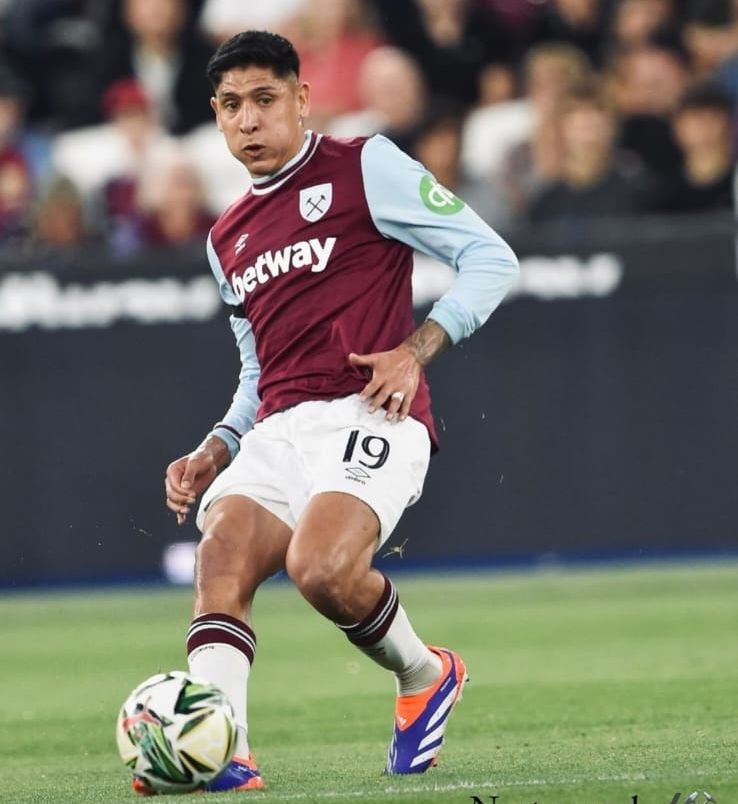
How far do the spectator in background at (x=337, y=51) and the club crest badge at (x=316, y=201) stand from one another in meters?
8.99

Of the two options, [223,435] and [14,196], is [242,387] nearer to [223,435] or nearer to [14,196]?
[223,435]

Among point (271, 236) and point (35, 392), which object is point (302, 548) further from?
point (35, 392)

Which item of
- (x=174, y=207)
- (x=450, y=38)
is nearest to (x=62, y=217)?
(x=174, y=207)

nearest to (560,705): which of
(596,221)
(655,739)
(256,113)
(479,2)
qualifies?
(655,739)

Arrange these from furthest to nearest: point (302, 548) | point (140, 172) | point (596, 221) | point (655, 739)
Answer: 1. point (140, 172)
2. point (596, 221)
3. point (655, 739)
4. point (302, 548)

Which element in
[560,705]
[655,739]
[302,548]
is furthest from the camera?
[560,705]

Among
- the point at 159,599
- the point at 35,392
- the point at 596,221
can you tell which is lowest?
the point at 159,599

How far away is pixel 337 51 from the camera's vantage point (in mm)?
15398

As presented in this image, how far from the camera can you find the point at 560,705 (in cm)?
826

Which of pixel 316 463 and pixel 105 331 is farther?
pixel 105 331

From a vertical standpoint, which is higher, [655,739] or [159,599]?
[655,739]

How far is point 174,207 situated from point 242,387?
8168mm

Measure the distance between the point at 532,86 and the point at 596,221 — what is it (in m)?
1.25

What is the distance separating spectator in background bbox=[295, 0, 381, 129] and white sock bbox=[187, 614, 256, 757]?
985 cm
